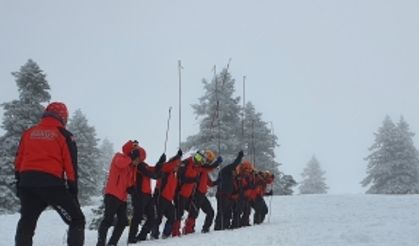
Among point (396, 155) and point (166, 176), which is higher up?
point (396, 155)

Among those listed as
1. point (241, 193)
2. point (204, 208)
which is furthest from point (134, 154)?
point (241, 193)

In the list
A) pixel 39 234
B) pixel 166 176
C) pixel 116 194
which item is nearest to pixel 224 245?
pixel 116 194

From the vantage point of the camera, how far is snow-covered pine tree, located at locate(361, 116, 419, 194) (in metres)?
38.9

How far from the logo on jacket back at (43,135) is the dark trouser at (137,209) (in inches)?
183

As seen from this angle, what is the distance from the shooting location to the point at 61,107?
24.3 ft

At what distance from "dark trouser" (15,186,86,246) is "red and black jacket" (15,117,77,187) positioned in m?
0.12

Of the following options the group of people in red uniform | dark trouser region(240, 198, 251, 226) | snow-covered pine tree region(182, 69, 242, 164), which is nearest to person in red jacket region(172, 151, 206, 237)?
the group of people in red uniform

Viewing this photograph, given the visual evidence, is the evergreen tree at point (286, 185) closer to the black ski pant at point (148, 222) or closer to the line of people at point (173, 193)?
the line of people at point (173, 193)

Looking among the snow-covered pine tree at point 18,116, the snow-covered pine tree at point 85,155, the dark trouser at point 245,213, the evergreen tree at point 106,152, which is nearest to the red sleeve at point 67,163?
the dark trouser at point 245,213

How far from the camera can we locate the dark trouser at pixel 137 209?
36.9ft

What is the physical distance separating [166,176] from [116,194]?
123 inches

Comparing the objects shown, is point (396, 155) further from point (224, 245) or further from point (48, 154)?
point (48, 154)

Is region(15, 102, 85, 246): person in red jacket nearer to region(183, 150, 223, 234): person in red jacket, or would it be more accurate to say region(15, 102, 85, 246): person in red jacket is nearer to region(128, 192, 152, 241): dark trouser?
region(128, 192, 152, 241): dark trouser

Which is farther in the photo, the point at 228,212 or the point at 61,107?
the point at 228,212
